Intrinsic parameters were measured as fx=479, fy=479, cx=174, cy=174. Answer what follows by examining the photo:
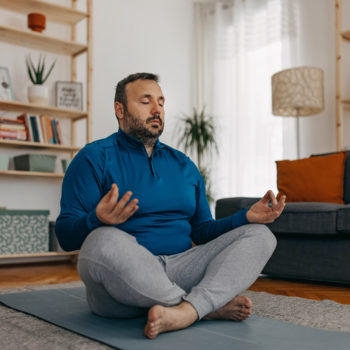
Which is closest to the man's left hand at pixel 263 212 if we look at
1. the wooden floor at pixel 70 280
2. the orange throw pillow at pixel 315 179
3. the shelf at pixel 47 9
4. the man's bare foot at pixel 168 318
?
the man's bare foot at pixel 168 318

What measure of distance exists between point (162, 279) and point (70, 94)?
2959 mm

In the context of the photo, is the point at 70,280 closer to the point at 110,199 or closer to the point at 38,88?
the point at 38,88

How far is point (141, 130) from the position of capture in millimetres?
1640

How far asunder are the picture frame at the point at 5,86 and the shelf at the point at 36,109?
68 mm

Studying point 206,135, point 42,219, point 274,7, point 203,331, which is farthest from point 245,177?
point 203,331

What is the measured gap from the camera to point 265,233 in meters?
1.51

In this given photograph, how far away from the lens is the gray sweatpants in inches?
51.1

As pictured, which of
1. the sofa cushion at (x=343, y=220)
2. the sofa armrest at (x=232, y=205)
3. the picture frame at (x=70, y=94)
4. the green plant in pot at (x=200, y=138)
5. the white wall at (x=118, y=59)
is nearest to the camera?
the sofa cushion at (x=343, y=220)

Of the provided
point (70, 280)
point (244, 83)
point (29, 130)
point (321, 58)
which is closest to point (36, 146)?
point (29, 130)

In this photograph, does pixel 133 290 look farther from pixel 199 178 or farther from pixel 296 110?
pixel 296 110

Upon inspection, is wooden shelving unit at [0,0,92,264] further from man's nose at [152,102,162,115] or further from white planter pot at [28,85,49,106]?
man's nose at [152,102,162,115]

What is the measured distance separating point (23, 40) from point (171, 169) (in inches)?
103

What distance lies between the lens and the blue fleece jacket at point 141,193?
4.88 feet

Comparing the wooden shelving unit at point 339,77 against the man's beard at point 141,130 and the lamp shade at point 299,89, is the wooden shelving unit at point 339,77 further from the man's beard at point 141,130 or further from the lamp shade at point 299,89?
the man's beard at point 141,130
